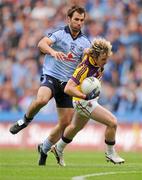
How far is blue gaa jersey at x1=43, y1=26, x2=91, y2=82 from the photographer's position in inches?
513

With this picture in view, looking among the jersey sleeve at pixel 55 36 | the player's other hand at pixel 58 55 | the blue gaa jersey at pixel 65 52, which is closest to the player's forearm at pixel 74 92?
the player's other hand at pixel 58 55

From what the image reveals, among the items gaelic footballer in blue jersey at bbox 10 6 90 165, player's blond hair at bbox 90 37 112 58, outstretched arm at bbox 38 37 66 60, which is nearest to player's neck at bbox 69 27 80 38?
gaelic footballer in blue jersey at bbox 10 6 90 165

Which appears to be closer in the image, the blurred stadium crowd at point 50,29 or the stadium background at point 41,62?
the stadium background at point 41,62

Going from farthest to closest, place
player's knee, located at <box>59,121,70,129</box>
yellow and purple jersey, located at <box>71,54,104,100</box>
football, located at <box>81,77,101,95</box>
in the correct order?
1. player's knee, located at <box>59,121,70,129</box>
2. yellow and purple jersey, located at <box>71,54,104,100</box>
3. football, located at <box>81,77,101,95</box>

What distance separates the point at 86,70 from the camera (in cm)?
1220

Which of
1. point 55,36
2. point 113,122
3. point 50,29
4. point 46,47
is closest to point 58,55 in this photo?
point 46,47

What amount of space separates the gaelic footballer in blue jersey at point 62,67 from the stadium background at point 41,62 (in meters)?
8.10

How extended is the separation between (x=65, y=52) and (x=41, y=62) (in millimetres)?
10232

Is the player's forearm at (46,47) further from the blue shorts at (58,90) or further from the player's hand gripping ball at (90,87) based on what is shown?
the player's hand gripping ball at (90,87)

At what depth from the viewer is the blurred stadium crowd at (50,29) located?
2167cm

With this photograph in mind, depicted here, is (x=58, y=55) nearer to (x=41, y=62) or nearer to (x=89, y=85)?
(x=89, y=85)

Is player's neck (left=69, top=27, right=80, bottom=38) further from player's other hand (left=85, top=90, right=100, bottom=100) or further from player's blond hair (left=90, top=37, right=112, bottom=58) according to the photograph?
player's other hand (left=85, top=90, right=100, bottom=100)

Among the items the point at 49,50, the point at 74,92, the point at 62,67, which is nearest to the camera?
the point at 74,92

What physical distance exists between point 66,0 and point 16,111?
4.58 metres
